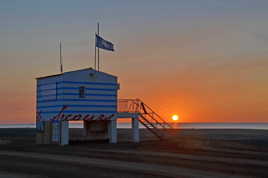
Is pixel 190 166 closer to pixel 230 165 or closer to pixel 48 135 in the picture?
pixel 230 165

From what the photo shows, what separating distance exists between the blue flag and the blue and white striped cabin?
3384 millimetres

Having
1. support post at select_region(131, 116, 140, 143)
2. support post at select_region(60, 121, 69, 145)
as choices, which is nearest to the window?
support post at select_region(60, 121, 69, 145)

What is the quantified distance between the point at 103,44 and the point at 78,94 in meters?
6.35

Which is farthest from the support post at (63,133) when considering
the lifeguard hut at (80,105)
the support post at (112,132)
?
the support post at (112,132)

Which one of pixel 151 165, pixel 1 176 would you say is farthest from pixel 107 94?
pixel 1 176

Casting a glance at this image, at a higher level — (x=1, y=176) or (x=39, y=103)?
(x=39, y=103)

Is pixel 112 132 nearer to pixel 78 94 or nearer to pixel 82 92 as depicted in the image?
pixel 82 92

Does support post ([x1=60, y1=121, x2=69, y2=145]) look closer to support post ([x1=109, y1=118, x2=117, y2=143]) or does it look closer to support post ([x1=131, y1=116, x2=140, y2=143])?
support post ([x1=109, y1=118, x2=117, y2=143])

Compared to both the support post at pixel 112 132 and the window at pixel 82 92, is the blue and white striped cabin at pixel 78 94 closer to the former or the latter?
the window at pixel 82 92

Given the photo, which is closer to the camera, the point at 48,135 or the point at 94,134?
the point at 48,135

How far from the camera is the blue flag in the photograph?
132 ft

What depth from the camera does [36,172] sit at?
18.2 meters

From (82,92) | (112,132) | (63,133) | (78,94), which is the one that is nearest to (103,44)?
(82,92)

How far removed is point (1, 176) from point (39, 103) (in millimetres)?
23055
